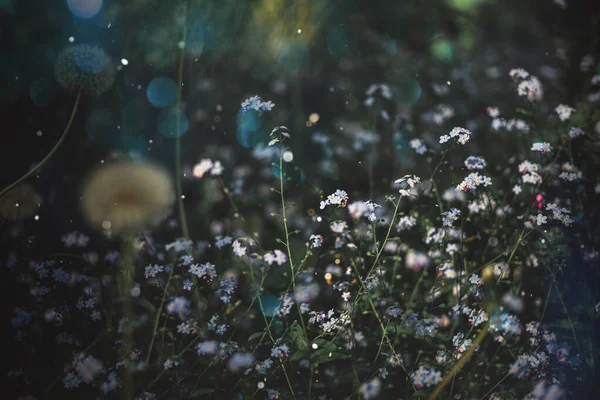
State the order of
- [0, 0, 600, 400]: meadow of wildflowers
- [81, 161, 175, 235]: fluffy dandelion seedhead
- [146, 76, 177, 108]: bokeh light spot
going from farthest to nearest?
1. [146, 76, 177, 108]: bokeh light spot
2. [81, 161, 175, 235]: fluffy dandelion seedhead
3. [0, 0, 600, 400]: meadow of wildflowers

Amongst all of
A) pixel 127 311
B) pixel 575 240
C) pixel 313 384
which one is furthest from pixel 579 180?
pixel 127 311

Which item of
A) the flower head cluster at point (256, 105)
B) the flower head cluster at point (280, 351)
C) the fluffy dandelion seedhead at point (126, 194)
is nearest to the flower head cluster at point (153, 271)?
the fluffy dandelion seedhead at point (126, 194)

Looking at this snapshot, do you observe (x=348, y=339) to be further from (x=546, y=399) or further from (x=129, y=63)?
(x=129, y=63)

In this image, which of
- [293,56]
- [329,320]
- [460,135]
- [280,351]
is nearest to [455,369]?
[329,320]

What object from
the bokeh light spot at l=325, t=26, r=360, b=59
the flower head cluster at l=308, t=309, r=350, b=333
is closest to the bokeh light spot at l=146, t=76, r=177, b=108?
the bokeh light spot at l=325, t=26, r=360, b=59

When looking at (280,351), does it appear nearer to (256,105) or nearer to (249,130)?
(256,105)

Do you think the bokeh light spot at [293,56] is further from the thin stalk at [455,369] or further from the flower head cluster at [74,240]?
the thin stalk at [455,369]

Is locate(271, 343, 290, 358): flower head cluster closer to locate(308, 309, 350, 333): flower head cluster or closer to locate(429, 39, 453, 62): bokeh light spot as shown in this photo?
locate(308, 309, 350, 333): flower head cluster
